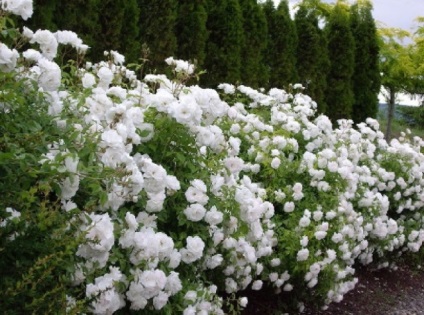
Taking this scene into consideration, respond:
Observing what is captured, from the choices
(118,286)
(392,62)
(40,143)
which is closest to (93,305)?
(118,286)

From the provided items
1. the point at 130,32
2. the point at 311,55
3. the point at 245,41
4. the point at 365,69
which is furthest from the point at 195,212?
the point at 365,69

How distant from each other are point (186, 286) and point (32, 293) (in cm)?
Result: 114

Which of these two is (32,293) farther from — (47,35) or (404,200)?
(404,200)

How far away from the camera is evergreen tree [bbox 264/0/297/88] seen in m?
12.1

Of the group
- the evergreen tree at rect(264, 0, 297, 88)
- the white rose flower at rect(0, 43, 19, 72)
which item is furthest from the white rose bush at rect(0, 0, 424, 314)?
the evergreen tree at rect(264, 0, 297, 88)

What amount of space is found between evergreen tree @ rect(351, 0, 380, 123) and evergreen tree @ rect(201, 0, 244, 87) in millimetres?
4800

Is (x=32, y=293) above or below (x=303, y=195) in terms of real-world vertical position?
above

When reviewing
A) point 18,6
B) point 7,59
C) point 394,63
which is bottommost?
point 394,63

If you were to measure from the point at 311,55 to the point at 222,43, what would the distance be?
297 centimetres

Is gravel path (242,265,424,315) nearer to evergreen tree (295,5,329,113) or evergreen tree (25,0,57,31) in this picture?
evergreen tree (25,0,57,31)

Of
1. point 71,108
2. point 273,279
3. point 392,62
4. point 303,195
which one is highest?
point 71,108

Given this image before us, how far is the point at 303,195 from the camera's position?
5203 mm

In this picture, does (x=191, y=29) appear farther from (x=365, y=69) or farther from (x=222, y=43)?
(x=365, y=69)

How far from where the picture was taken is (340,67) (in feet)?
45.6
